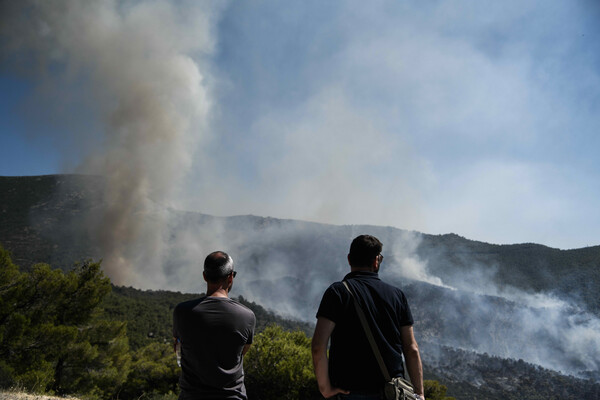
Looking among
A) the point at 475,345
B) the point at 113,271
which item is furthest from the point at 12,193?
the point at 475,345

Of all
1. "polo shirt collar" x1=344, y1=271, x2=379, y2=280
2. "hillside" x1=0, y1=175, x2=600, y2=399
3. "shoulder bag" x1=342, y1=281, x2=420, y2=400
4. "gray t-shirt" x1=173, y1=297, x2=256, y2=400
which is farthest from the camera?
"hillside" x1=0, y1=175, x2=600, y2=399

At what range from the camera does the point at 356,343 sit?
2.33 m

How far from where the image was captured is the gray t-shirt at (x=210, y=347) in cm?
244

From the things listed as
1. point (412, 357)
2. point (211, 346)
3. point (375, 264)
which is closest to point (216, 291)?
point (211, 346)

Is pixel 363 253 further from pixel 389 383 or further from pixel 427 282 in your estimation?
pixel 427 282

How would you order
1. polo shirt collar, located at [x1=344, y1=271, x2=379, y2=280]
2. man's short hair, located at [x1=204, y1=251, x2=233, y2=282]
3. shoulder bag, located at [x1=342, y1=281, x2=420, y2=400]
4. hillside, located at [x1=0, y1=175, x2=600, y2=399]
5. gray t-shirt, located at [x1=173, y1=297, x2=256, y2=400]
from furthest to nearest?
hillside, located at [x1=0, y1=175, x2=600, y2=399] < man's short hair, located at [x1=204, y1=251, x2=233, y2=282] < polo shirt collar, located at [x1=344, y1=271, x2=379, y2=280] < gray t-shirt, located at [x1=173, y1=297, x2=256, y2=400] < shoulder bag, located at [x1=342, y1=281, x2=420, y2=400]

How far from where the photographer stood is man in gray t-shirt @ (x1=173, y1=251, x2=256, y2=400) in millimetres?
2441

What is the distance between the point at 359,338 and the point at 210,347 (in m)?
1.03

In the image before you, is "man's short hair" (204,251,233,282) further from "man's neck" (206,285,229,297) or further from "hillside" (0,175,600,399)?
"hillside" (0,175,600,399)

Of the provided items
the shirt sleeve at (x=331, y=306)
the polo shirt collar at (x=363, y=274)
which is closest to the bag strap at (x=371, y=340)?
the shirt sleeve at (x=331, y=306)

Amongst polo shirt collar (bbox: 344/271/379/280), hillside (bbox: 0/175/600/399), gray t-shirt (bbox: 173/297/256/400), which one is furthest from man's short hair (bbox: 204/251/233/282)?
hillside (bbox: 0/175/600/399)

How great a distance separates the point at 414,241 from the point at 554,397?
285 feet

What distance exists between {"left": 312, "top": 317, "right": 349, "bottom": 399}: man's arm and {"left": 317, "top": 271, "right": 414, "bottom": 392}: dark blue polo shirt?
0.03m

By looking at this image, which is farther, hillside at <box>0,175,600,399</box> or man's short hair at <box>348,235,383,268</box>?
hillside at <box>0,175,600,399</box>
